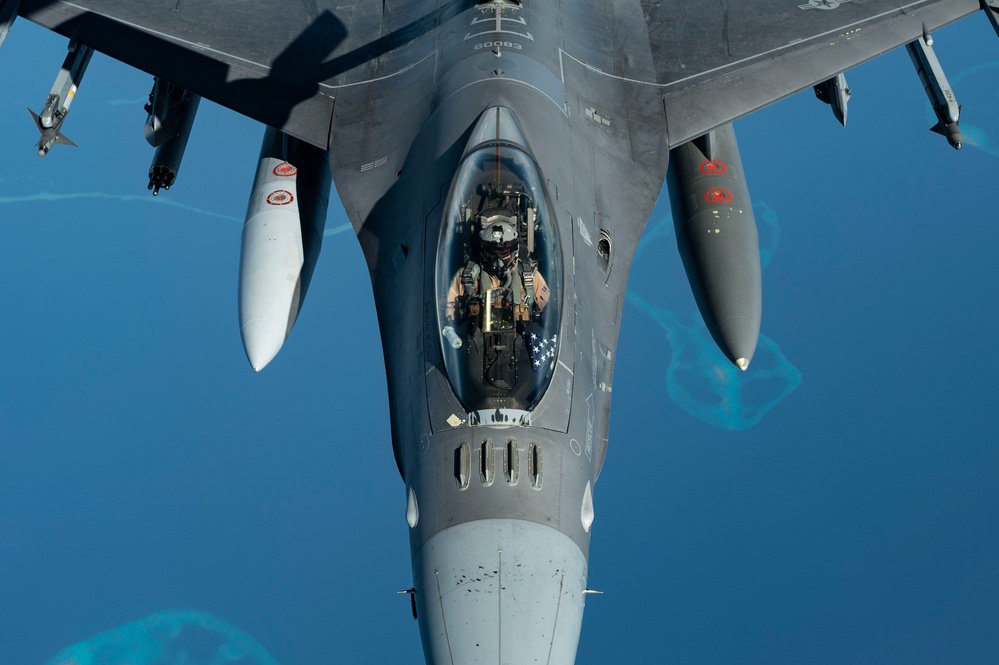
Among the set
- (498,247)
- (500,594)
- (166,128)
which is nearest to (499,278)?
(498,247)

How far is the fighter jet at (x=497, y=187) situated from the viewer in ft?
29.2

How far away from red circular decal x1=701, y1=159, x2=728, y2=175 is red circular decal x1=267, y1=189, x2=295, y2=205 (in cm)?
586

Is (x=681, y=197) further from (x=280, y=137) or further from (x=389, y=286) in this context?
(x=280, y=137)

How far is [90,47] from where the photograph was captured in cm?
1502

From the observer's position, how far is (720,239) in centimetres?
1334

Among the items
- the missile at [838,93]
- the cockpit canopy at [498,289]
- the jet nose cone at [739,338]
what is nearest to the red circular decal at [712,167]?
the missile at [838,93]

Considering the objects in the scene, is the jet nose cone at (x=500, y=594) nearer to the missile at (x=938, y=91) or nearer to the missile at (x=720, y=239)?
the missile at (x=720, y=239)

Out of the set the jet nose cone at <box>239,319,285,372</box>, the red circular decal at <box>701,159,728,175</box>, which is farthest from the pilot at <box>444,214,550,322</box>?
the red circular decal at <box>701,159,728,175</box>

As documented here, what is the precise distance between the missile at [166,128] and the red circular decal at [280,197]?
2634 mm

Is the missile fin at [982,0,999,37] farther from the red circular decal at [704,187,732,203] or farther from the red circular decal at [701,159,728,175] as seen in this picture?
the red circular decal at [704,187,732,203]

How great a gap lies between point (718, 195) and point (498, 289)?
566cm

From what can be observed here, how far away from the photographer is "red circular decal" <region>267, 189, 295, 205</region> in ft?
45.2

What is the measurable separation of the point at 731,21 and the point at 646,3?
1.49 metres

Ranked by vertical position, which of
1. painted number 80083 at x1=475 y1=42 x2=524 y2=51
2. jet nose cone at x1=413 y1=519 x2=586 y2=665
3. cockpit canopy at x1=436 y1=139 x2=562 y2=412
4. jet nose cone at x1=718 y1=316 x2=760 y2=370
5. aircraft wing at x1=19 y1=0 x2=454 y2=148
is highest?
aircraft wing at x1=19 y1=0 x2=454 y2=148
